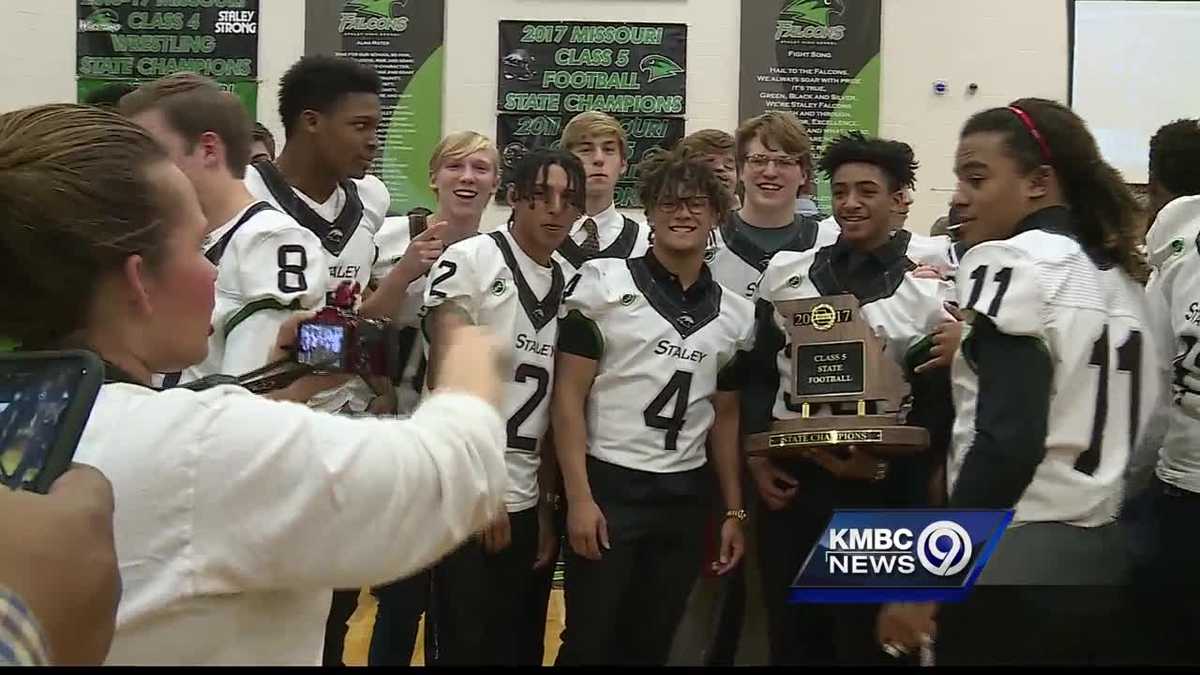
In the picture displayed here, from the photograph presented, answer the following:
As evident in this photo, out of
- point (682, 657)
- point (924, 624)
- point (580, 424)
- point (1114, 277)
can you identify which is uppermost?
point (1114, 277)

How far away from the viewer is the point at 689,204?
2.91 metres

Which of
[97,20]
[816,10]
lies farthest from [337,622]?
[97,20]

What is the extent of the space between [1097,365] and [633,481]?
121cm

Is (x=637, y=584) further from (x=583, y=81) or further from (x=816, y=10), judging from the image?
(x=816, y=10)

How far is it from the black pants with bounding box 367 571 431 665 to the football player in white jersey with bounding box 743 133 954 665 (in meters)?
1.08

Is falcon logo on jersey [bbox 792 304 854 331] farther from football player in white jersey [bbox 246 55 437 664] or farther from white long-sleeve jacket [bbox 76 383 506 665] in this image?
white long-sleeve jacket [bbox 76 383 506 665]

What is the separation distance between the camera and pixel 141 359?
3.00ft

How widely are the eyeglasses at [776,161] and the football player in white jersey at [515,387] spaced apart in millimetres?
596

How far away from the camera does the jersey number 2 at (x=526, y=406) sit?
114 inches

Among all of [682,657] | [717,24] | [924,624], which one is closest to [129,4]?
[717,24]

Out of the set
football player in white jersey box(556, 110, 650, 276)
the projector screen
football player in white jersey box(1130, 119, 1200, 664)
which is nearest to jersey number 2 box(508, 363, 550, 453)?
football player in white jersey box(556, 110, 650, 276)

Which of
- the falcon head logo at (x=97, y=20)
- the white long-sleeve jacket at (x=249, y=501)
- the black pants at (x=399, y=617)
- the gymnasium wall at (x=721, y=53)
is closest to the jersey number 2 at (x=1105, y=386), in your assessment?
the white long-sleeve jacket at (x=249, y=501)

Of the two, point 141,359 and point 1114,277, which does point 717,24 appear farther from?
point 141,359

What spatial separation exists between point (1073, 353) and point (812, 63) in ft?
14.6
